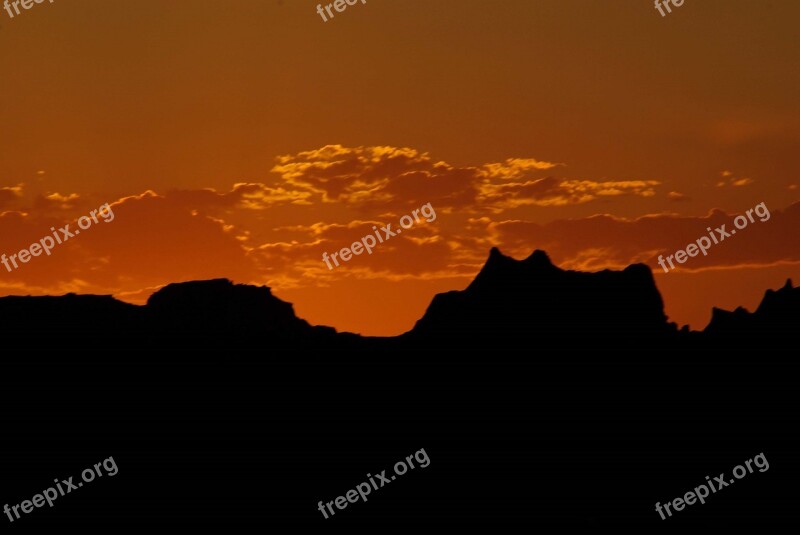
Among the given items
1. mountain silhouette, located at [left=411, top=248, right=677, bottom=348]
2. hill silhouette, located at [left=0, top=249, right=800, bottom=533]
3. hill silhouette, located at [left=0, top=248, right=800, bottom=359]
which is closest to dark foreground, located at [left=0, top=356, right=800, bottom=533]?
hill silhouette, located at [left=0, top=249, right=800, bottom=533]

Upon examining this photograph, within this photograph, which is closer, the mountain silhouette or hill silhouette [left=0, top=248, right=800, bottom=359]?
hill silhouette [left=0, top=248, right=800, bottom=359]

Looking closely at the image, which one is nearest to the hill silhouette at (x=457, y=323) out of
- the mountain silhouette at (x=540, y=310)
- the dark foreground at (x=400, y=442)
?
the mountain silhouette at (x=540, y=310)

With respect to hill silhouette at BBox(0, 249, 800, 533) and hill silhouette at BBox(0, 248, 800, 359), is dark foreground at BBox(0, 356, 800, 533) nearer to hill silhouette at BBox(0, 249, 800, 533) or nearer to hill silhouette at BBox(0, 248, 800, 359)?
hill silhouette at BBox(0, 249, 800, 533)

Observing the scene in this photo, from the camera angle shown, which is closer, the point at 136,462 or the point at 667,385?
the point at 136,462

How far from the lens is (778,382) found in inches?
3661

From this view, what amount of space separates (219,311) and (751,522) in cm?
5104

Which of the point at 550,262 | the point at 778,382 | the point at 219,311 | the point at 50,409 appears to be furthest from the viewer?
the point at 550,262

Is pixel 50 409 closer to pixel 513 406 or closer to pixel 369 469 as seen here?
pixel 369 469

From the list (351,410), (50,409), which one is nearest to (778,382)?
(351,410)

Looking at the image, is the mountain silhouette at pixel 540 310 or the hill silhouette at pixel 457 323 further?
the mountain silhouette at pixel 540 310

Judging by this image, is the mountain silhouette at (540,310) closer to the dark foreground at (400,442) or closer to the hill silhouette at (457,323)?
the hill silhouette at (457,323)

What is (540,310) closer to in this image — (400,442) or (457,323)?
(457,323)

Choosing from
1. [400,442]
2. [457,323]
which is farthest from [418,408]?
[457,323]

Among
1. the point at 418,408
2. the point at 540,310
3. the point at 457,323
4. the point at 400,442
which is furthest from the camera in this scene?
the point at 457,323
